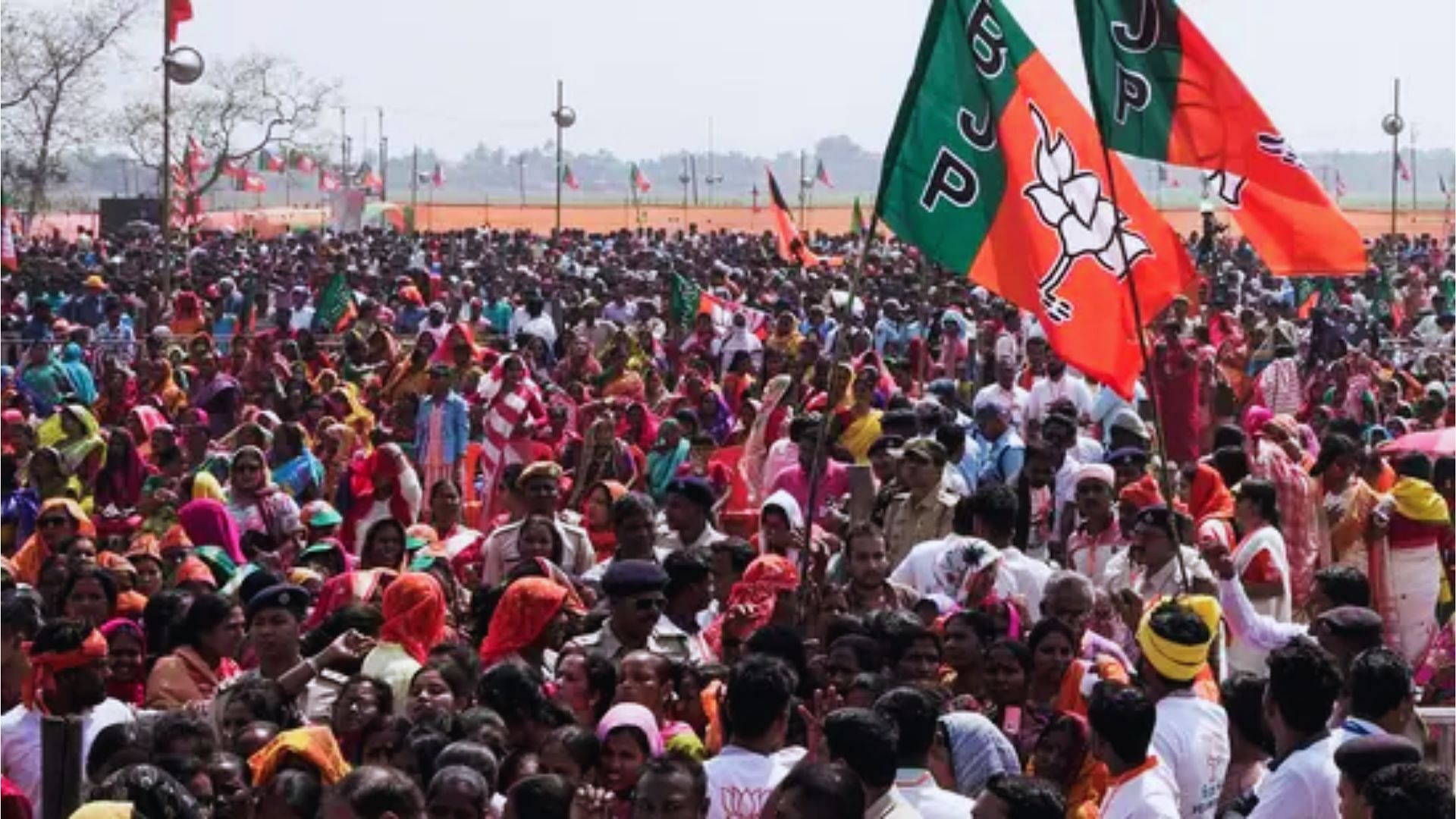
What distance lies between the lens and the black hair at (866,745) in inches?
252

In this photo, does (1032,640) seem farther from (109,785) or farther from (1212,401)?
(1212,401)

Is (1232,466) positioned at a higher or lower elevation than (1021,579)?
higher

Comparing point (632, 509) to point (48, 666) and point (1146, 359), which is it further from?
point (48, 666)

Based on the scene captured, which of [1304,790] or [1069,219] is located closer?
[1304,790]

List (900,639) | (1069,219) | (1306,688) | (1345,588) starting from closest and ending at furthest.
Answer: (1306,688)
(900,639)
(1345,588)
(1069,219)

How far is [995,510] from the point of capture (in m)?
10.0

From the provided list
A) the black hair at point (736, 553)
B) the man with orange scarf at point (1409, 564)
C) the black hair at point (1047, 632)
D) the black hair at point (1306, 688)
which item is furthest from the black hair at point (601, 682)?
the man with orange scarf at point (1409, 564)

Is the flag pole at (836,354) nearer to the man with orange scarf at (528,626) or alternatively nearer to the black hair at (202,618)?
the man with orange scarf at (528,626)

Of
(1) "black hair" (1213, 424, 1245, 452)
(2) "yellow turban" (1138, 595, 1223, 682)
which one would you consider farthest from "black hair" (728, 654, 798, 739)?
(1) "black hair" (1213, 424, 1245, 452)

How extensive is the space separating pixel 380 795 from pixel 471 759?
0.46m

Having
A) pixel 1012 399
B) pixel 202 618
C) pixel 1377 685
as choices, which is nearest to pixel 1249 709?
pixel 1377 685

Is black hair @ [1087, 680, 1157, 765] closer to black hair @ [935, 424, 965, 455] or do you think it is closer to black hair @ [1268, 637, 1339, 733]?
black hair @ [1268, 637, 1339, 733]

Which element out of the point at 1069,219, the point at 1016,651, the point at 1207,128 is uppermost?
the point at 1207,128

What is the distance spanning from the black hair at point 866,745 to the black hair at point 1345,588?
298 centimetres
